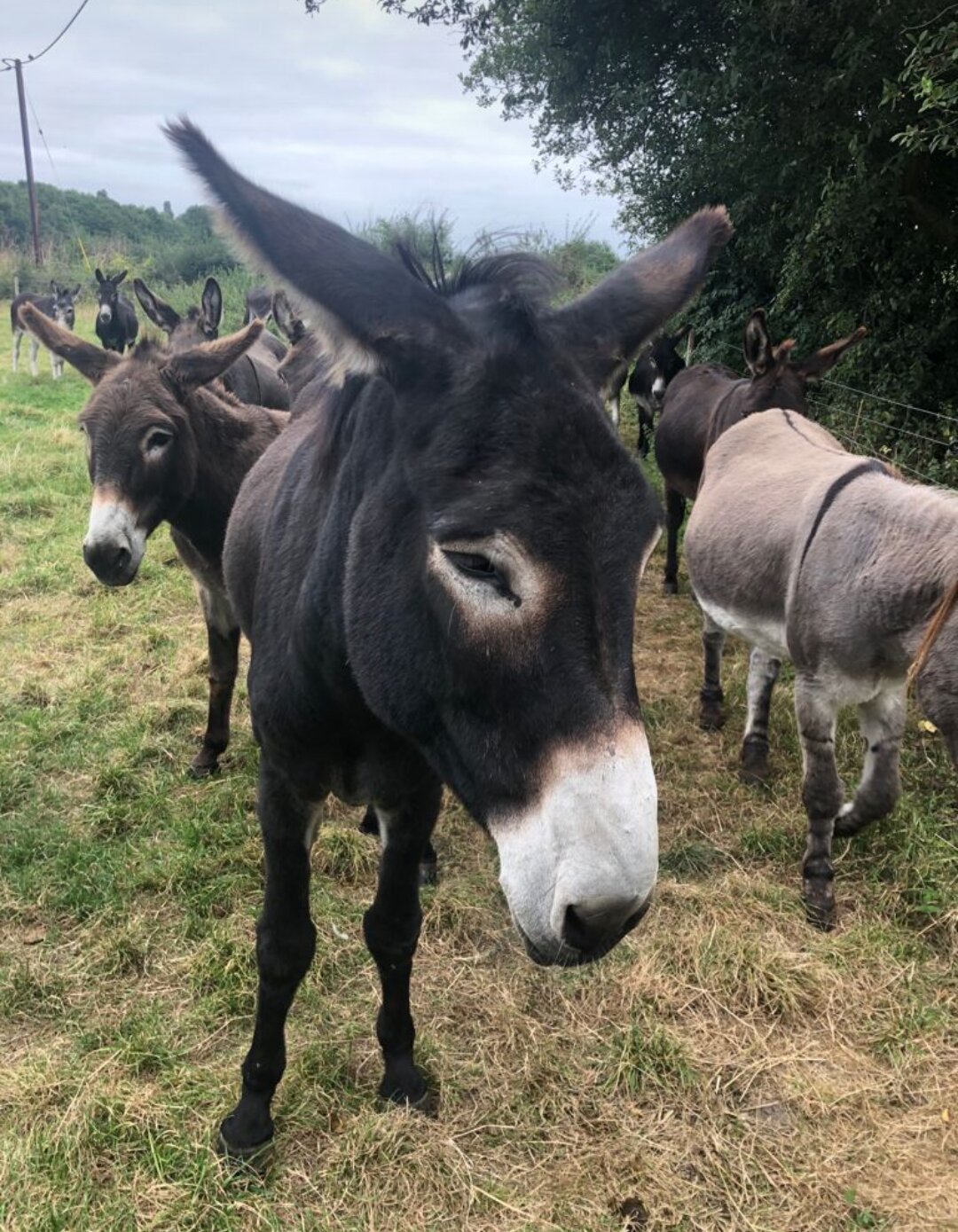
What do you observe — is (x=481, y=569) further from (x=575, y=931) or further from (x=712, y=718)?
(x=712, y=718)

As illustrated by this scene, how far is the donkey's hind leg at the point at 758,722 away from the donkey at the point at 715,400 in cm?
163

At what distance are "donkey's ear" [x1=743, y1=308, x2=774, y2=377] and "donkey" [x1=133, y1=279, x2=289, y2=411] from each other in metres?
3.44

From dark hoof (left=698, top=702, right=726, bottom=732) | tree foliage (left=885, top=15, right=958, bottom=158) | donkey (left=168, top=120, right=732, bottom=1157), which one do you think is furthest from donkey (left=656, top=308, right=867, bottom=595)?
donkey (left=168, top=120, right=732, bottom=1157)

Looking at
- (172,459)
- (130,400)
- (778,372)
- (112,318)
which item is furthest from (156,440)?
(112,318)

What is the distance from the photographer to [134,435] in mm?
3615

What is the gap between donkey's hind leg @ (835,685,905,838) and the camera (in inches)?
132

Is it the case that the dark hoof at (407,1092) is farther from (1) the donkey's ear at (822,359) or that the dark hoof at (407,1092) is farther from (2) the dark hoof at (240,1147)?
(1) the donkey's ear at (822,359)

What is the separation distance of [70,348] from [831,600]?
3698mm

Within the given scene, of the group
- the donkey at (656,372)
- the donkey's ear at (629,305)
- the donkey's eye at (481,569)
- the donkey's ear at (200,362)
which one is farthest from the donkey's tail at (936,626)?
the donkey at (656,372)

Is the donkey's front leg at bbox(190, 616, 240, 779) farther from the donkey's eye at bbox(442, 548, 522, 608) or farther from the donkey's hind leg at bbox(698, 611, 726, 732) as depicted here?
the donkey's eye at bbox(442, 548, 522, 608)

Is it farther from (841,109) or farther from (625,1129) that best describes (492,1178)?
(841,109)

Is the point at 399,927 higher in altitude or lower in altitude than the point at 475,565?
lower

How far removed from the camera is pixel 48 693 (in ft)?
15.9

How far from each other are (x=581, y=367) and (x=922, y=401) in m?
7.51
